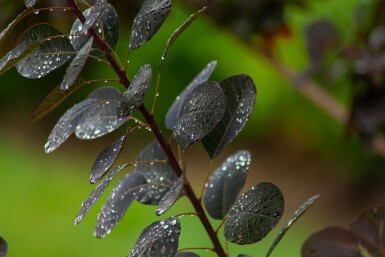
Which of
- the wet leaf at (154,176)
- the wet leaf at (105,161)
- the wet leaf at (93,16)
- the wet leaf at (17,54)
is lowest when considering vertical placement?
the wet leaf at (154,176)

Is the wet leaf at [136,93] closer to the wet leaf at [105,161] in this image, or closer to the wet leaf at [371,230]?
the wet leaf at [105,161]

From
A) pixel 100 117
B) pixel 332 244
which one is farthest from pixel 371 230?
pixel 100 117

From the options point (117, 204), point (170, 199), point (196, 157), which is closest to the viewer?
point (170, 199)

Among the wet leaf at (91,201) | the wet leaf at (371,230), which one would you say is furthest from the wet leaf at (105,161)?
the wet leaf at (371,230)

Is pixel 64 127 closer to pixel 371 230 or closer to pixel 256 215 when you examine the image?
pixel 256 215

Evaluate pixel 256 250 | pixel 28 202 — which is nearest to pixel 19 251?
pixel 28 202
